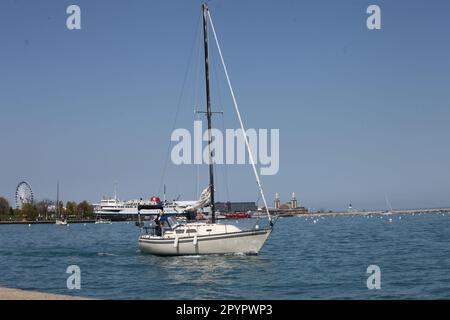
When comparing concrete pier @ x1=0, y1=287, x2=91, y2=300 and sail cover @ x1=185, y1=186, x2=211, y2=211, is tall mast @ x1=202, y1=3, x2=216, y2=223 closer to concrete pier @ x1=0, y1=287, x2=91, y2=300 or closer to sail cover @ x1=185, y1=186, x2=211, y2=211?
sail cover @ x1=185, y1=186, x2=211, y2=211

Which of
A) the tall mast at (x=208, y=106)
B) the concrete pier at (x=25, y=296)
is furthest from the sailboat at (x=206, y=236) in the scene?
the concrete pier at (x=25, y=296)

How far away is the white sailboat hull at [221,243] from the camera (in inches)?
1681

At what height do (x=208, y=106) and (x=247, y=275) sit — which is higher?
(x=208, y=106)

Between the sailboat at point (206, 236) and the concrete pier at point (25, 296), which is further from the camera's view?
the sailboat at point (206, 236)

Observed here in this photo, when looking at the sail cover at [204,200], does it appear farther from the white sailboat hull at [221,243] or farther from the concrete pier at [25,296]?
the concrete pier at [25,296]

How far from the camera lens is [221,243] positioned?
42.7 meters

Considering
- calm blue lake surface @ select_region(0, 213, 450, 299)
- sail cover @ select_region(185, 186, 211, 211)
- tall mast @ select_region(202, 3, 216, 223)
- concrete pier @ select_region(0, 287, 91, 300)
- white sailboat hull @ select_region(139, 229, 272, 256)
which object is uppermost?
tall mast @ select_region(202, 3, 216, 223)

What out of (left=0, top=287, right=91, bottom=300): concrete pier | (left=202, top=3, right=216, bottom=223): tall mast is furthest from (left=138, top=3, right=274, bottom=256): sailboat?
(left=0, top=287, right=91, bottom=300): concrete pier

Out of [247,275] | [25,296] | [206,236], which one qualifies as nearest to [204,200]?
[206,236]

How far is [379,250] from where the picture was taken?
168 feet

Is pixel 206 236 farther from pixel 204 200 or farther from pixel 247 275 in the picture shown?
pixel 247 275

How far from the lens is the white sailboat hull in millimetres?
42688
